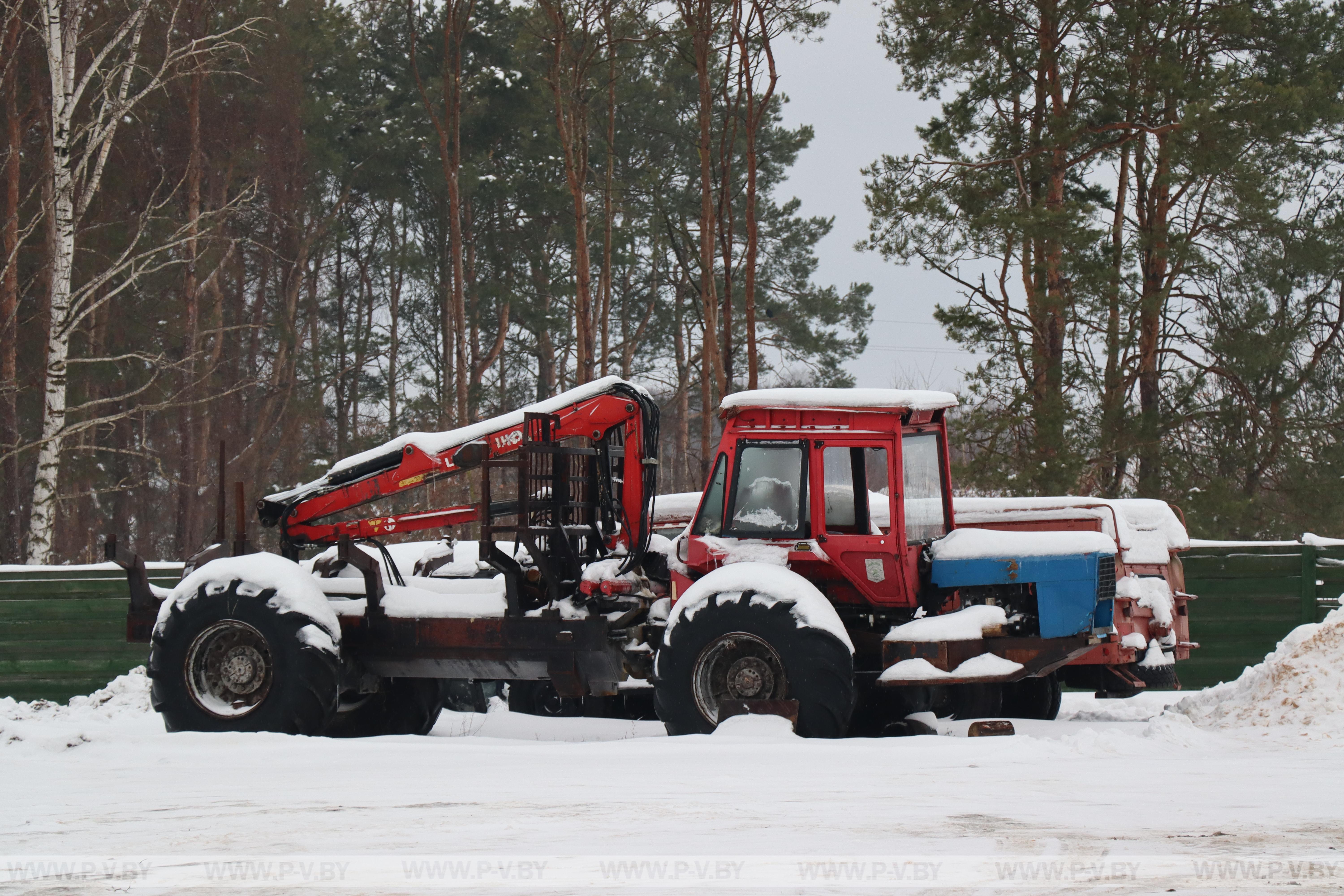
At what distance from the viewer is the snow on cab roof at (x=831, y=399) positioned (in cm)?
934

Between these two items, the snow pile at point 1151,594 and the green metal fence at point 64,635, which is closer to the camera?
the snow pile at point 1151,594

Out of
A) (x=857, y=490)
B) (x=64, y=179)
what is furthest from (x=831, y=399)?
(x=64, y=179)

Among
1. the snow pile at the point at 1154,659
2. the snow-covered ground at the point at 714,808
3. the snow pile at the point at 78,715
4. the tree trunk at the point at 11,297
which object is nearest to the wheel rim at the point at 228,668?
the snow-covered ground at the point at 714,808

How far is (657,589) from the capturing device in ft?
33.8

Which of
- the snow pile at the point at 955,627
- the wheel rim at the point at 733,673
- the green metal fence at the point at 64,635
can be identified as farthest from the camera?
the green metal fence at the point at 64,635

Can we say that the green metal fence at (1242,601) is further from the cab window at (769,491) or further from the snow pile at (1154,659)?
the cab window at (769,491)

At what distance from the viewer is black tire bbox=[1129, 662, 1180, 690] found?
1055 cm

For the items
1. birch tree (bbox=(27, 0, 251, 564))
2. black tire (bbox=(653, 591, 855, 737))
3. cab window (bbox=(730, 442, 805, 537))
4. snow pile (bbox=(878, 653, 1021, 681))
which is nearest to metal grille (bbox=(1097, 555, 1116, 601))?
snow pile (bbox=(878, 653, 1021, 681))

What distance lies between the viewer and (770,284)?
113 ft

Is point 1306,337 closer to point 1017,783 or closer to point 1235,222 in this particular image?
point 1235,222

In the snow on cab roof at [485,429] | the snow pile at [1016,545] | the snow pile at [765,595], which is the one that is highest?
the snow on cab roof at [485,429]

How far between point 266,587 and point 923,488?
15.3 ft

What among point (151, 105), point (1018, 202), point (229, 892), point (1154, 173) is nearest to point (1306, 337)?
point (1154, 173)

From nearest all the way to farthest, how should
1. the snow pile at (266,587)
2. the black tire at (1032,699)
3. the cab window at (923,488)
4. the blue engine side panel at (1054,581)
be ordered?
the blue engine side panel at (1054,581) < the cab window at (923,488) < the snow pile at (266,587) < the black tire at (1032,699)
